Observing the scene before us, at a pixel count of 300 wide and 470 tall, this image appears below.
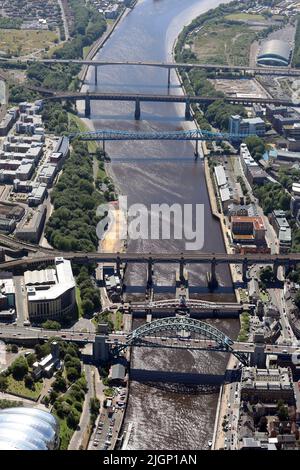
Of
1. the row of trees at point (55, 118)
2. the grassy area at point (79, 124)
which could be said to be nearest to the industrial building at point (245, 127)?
the grassy area at point (79, 124)

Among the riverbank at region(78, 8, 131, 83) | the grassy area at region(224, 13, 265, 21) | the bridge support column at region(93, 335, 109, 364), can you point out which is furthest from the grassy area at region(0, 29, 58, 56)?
the bridge support column at region(93, 335, 109, 364)

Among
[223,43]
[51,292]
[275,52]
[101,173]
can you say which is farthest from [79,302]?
[223,43]

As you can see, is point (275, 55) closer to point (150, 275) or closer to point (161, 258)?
point (161, 258)

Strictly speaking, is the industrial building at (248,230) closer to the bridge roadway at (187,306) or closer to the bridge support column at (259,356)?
Result: the bridge roadway at (187,306)

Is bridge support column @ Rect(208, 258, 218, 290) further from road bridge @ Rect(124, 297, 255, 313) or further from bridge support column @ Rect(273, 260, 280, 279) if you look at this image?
bridge support column @ Rect(273, 260, 280, 279)
